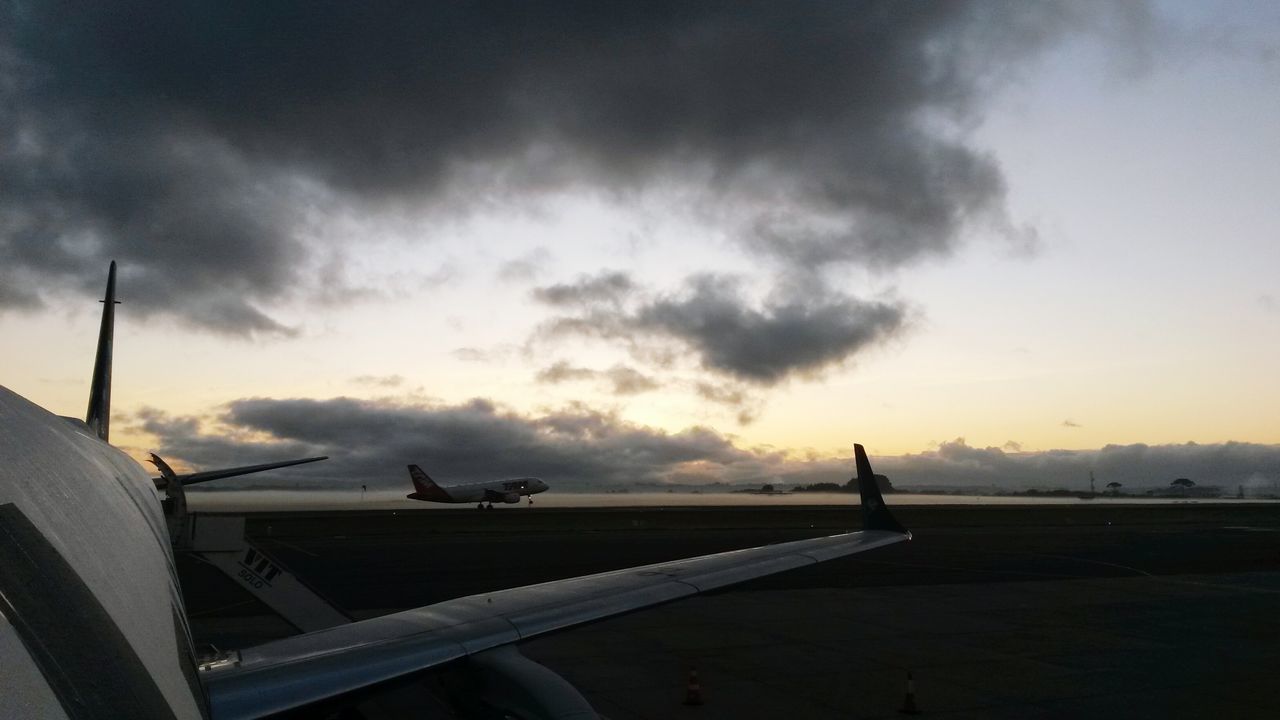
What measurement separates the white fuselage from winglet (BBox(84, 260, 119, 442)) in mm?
9342

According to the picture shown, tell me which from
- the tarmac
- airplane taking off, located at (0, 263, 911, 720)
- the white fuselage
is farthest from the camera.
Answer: the tarmac

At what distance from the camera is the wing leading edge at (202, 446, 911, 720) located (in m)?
6.00

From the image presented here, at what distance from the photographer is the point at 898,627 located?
68.2 ft

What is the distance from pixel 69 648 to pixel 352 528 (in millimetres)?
61803

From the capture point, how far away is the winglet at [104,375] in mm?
13352

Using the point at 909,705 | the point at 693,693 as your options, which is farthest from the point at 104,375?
the point at 909,705

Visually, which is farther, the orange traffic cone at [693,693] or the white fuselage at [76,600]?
the orange traffic cone at [693,693]

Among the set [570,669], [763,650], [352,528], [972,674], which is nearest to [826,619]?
[763,650]

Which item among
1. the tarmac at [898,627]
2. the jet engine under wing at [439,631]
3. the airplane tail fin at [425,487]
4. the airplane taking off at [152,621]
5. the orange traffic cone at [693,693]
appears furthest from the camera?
the airplane tail fin at [425,487]

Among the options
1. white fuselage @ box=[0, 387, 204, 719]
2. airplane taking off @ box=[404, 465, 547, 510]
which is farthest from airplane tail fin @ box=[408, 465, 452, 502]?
white fuselage @ box=[0, 387, 204, 719]

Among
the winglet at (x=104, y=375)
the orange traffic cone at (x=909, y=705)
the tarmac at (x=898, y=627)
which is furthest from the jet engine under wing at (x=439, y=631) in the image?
the winglet at (x=104, y=375)

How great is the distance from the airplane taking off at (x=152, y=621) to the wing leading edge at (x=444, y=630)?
2 cm

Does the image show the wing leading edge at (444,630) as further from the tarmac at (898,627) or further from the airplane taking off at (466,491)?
the airplane taking off at (466,491)

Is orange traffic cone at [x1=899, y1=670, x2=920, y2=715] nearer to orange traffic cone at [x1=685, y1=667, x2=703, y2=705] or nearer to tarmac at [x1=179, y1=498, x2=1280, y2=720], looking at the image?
tarmac at [x1=179, y1=498, x2=1280, y2=720]
